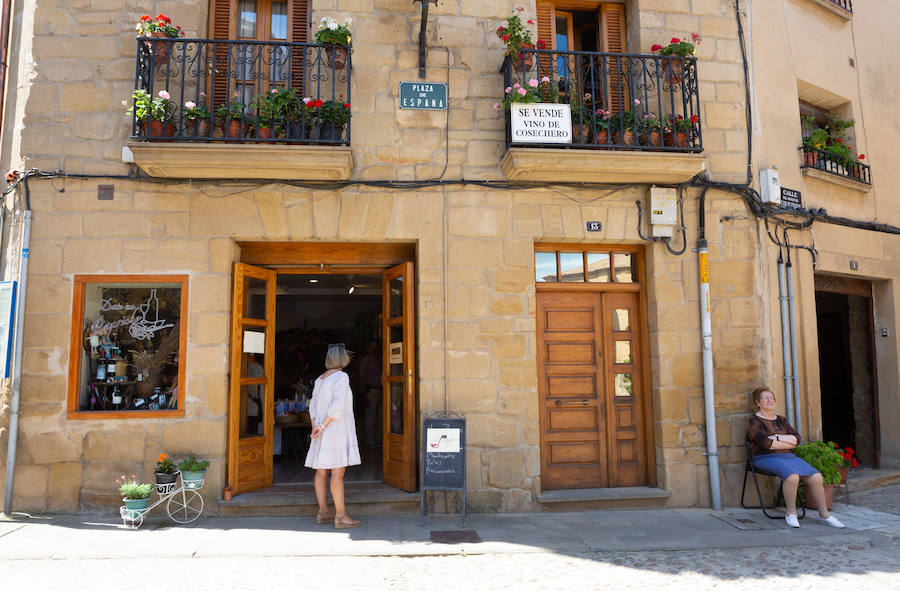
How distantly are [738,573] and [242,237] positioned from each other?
5164 millimetres

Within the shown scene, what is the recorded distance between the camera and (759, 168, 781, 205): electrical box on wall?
6.96 m

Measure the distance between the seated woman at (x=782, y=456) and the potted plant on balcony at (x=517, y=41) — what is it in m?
4.14

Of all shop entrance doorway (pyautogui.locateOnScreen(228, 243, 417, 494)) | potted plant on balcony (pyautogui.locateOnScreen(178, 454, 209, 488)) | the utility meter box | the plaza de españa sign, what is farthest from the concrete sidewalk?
the plaza de españa sign

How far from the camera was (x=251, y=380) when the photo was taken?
6.35m

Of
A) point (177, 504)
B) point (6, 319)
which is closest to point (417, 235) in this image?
point (177, 504)

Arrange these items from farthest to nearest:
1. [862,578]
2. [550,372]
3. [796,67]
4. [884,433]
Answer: [884,433], [796,67], [550,372], [862,578]

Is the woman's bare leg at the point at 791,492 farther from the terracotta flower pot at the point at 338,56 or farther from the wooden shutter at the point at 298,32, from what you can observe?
the wooden shutter at the point at 298,32

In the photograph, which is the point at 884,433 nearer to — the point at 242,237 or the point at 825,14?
the point at 825,14

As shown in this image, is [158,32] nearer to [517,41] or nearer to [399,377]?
[517,41]

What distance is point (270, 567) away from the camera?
454 centimetres

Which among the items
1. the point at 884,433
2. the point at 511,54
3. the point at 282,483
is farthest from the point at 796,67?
the point at 282,483

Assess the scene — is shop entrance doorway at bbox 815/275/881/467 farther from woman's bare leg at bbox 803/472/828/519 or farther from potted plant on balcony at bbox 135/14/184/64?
potted plant on balcony at bbox 135/14/184/64

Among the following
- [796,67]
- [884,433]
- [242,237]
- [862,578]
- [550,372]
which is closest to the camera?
[862,578]

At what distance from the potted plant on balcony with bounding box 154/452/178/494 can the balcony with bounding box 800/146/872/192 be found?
302 inches
